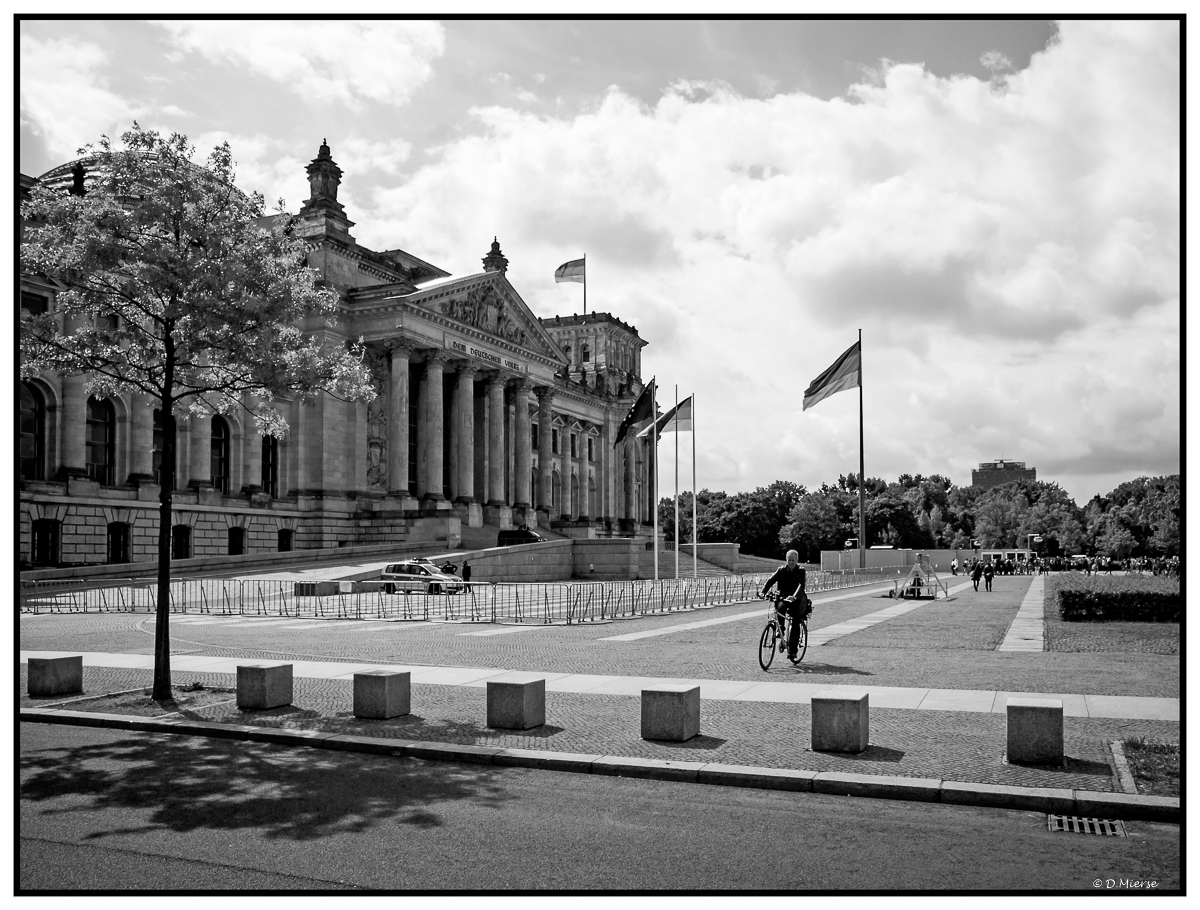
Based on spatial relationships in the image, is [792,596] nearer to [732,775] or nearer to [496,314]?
[732,775]

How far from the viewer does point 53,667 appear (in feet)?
50.1

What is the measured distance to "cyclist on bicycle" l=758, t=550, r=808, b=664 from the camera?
1788cm

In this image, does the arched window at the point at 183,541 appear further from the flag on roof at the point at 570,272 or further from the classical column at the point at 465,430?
the flag on roof at the point at 570,272

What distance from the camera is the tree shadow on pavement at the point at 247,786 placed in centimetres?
862

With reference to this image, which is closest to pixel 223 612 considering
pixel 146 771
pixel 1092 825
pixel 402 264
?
pixel 146 771

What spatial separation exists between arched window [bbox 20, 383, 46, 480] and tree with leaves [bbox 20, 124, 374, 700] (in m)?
38.6

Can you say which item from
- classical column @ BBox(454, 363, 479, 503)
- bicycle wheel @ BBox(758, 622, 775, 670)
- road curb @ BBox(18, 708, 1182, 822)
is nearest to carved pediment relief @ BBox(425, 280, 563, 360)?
classical column @ BBox(454, 363, 479, 503)

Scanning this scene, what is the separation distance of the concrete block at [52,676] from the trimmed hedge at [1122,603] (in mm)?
23816

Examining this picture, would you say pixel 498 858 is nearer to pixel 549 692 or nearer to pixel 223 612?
pixel 549 692

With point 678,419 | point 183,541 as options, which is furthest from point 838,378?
point 183,541

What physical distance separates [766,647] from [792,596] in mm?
1018

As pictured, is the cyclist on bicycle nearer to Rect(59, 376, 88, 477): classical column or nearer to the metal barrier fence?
the metal barrier fence

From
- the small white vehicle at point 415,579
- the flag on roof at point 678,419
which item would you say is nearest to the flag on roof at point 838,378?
the flag on roof at point 678,419

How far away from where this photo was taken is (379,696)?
13180 mm
